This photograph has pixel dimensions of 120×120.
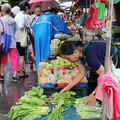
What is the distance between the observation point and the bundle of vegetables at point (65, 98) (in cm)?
319

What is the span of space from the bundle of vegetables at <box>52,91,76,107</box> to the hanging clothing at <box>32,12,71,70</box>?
2.80m

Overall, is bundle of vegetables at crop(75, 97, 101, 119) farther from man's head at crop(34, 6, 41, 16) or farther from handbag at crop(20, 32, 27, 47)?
man's head at crop(34, 6, 41, 16)

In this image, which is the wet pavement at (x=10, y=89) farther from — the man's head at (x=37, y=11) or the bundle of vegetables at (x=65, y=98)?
the man's head at (x=37, y=11)

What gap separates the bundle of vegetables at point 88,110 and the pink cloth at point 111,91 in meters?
0.52

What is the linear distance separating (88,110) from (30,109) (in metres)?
0.80

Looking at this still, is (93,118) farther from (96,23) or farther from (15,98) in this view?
(15,98)

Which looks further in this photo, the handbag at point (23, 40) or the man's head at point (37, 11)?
the man's head at point (37, 11)

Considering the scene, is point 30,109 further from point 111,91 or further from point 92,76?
point 92,76

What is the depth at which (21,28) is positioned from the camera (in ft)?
21.8

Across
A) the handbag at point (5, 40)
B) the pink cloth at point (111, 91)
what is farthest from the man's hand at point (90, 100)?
the handbag at point (5, 40)

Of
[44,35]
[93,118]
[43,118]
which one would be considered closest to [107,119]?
[93,118]

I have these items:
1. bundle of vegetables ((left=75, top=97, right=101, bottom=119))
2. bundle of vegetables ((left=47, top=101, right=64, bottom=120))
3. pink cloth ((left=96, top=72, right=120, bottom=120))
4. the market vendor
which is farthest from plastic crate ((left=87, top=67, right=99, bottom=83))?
pink cloth ((left=96, top=72, right=120, bottom=120))

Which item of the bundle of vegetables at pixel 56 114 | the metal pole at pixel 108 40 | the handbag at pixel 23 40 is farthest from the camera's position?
the handbag at pixel 23 40

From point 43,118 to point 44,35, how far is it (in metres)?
3.45
